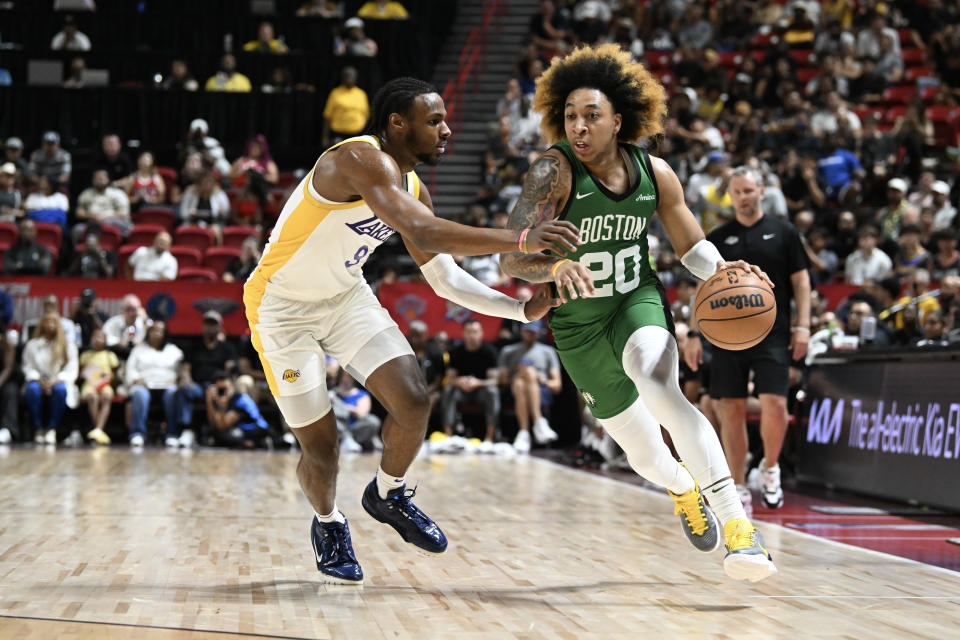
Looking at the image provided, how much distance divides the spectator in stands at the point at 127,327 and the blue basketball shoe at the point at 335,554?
8.49 m

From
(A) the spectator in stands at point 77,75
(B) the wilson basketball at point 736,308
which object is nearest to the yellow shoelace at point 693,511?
(B) the wilson basketball at point 736,308

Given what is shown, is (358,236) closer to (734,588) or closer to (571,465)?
(734,588)

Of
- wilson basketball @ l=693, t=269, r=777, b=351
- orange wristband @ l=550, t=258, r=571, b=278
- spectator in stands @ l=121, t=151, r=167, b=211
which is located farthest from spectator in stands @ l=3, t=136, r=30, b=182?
orange wristband @ l=550, t=258, r=571, b=278

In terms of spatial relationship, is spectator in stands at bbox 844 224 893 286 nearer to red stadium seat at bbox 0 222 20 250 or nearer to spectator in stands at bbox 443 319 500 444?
Result: spectator in stands at bbox 443 319 500 444

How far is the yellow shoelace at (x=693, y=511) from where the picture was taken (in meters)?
4.60

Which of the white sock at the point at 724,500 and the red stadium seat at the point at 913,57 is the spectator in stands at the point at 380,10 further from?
the white sock at the point at 724,500

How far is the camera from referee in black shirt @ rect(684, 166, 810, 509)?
6.91m

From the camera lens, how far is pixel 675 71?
17516mm

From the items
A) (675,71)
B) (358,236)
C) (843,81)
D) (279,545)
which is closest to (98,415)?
(279,545)

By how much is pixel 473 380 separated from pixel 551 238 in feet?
29.0

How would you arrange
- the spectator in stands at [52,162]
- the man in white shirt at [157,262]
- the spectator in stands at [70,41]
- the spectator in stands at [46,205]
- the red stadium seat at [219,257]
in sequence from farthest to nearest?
the spectator in stands at [70,41]
the spectator in stands at [52,162]
the spectator in stands at [46,205]
the red stadium seat at [219,257]
the man in white shirt at [157,262]

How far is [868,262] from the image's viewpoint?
40.8 feet

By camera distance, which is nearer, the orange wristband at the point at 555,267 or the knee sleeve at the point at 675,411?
the orange wristband at the point at 555,267

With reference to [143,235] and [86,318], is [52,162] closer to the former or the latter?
[143,235]
